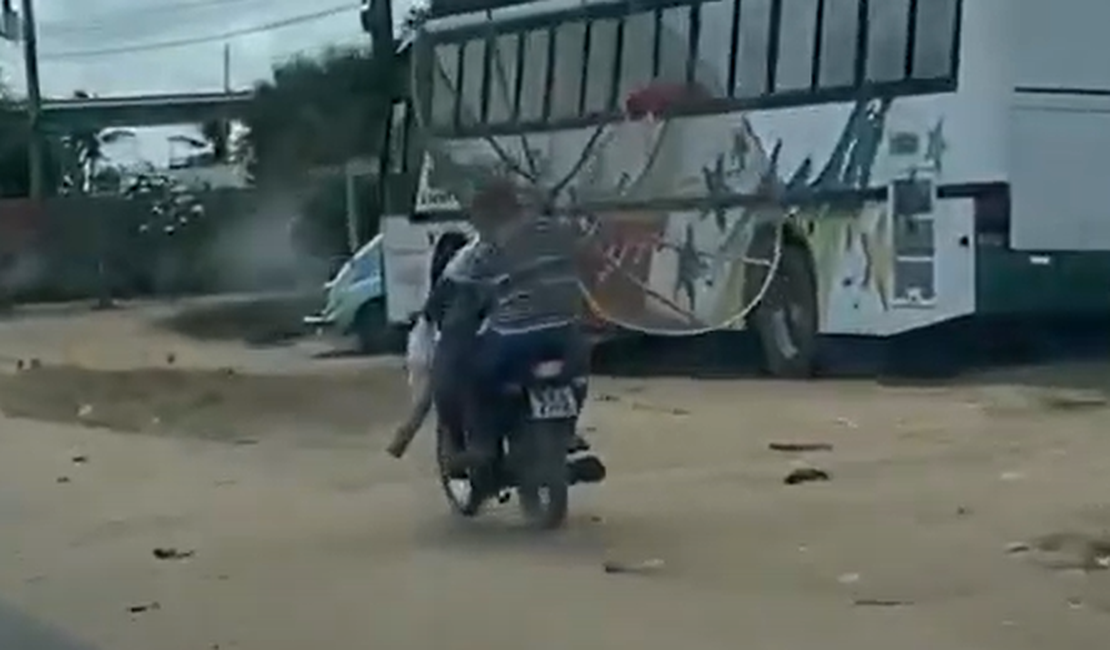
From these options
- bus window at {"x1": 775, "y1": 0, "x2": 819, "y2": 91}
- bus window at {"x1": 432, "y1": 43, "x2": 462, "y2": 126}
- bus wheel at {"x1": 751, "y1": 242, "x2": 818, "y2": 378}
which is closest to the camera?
bus window at {"x1": 775, "y1": 0, "x2": 819, "y2": 91}

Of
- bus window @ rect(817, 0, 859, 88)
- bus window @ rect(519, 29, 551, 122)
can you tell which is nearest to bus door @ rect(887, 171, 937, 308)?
bus window @ rect(817, 0, 859, 88)

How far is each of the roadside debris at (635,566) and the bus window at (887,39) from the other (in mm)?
8907

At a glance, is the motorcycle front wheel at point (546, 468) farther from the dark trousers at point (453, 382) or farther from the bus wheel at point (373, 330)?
the bus wheel at point (373, 330)

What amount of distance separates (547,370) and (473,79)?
12.6 metres

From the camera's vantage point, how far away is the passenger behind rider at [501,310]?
10773 millimetres

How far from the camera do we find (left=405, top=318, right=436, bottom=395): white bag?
11.6 m

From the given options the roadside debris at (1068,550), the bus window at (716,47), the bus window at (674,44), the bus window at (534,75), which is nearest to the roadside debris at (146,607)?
the roadside debris at (1068,550)

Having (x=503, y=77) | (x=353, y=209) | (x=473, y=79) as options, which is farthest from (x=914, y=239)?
(x=353, y=209)

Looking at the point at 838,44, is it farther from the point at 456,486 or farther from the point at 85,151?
the point at 85,151

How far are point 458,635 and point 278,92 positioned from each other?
51345 mm

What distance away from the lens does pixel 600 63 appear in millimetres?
21219

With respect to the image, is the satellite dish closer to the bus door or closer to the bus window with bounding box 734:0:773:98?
the bus window with bounding box 734:0:773:98

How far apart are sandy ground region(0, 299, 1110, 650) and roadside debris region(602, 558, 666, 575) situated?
1.6 inches

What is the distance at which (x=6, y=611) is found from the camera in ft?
31.7
